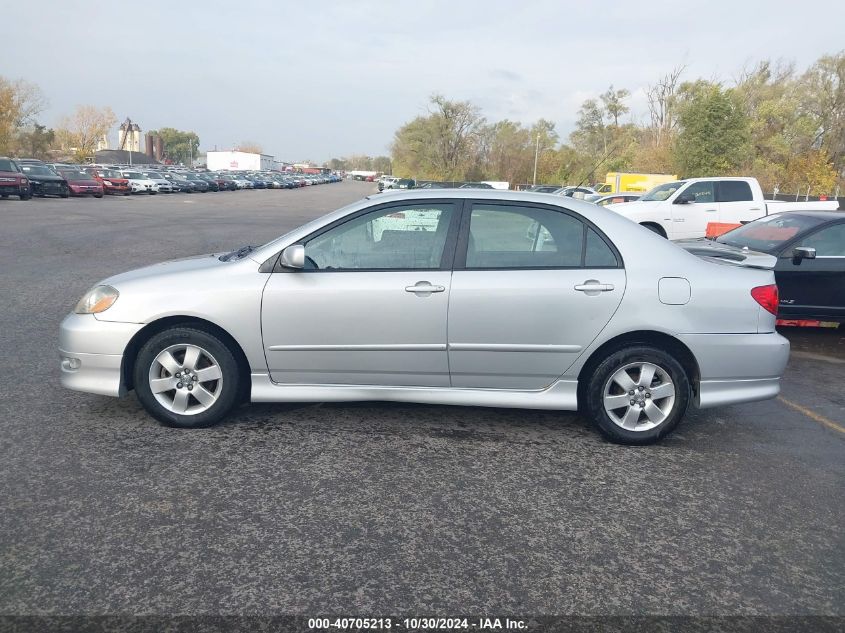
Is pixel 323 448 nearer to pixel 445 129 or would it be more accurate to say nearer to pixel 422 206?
pixel 422 206

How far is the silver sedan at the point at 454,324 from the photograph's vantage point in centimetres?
418

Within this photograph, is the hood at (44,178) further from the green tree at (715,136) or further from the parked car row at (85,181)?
the green tree at (715,136)

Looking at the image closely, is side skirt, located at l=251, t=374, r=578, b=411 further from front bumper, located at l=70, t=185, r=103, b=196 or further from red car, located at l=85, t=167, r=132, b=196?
red car, located at l=85, t=167, r=132, b=196

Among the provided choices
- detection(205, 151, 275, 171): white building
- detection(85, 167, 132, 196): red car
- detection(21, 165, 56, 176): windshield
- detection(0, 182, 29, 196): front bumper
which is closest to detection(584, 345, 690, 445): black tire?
detection(0, 182, 29, 196): front bumper

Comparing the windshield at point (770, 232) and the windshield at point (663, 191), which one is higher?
the windshield at point (663, 191)

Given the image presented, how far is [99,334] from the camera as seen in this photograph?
13.9 ft

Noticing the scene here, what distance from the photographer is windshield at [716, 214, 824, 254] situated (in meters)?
7.57

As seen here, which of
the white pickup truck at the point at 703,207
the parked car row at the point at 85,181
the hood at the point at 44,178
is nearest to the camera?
the white pickup truck at the point at 703,207

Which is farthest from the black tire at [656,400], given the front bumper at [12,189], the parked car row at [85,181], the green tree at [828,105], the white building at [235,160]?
the white building at [235,160]

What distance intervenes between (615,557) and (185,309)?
2899 mm

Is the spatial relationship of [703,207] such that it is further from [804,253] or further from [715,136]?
[715,136]

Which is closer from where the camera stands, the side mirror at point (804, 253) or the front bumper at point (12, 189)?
the side mirror at point (804, 253)

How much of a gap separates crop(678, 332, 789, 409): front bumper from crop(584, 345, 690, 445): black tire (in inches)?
5.5

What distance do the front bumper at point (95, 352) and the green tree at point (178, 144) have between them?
627 feet
